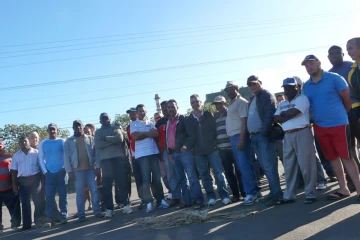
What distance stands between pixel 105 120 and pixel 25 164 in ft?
6.74

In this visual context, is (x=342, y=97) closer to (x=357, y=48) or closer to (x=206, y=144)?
(x=357, y=48)

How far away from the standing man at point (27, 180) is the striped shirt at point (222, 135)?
13.8ft

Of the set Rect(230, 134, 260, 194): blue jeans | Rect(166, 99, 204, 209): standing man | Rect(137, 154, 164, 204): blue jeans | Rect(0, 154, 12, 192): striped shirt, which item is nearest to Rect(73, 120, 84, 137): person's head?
Rect(137, 154, 164, 204): blue jeans

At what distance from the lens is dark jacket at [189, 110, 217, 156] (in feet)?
24.0

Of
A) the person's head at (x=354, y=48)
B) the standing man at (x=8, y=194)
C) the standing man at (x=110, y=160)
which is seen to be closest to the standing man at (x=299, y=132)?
the person's head at (x=354, y=48)

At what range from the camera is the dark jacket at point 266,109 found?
6.22 m

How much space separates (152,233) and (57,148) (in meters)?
3.69

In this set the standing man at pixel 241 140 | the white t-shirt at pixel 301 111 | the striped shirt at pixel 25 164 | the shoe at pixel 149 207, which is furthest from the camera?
the striped shirt at pixel 25 164

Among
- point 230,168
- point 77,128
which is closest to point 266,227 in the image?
point 230,168

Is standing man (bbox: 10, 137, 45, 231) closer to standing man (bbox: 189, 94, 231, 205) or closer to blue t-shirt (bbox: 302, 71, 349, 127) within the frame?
standing man (bbox: 189, 94, 231, 205)

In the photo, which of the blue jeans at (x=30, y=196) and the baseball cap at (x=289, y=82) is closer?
the baseball cap at (x=289, y=82)

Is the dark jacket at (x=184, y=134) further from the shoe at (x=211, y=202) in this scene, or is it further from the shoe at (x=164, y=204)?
the shoe at (x=164, y=204)

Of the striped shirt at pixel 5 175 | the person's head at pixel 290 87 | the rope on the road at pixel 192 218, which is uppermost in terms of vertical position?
the person's head at pixel 290 87

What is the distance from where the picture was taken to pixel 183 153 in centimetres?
751
